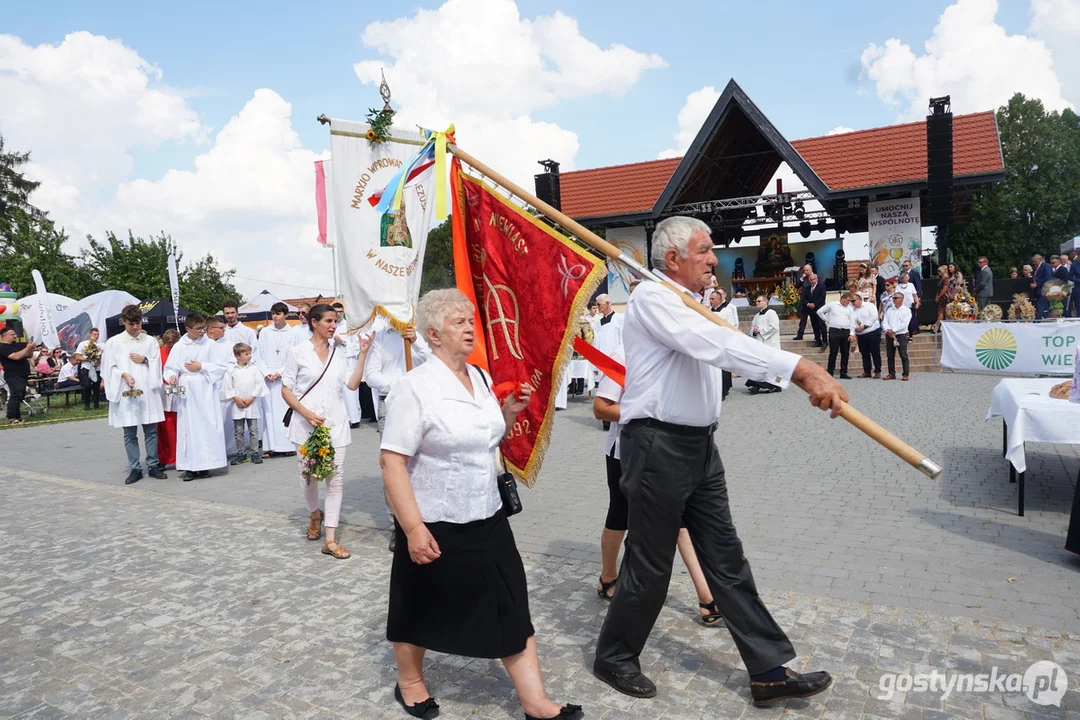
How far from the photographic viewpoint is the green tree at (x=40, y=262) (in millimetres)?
36094

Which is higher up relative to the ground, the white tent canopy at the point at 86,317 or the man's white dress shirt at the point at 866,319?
the white tent canopy at the point at 86,317

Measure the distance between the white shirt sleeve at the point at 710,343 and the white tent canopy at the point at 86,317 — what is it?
26.7m

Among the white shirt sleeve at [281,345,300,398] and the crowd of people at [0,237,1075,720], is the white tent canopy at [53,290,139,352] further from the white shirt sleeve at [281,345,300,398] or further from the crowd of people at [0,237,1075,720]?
the crowd of people at [0,237,1075,720]

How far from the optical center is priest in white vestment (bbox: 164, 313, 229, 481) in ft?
29.8

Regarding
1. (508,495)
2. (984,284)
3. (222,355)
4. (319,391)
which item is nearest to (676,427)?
(508,495)

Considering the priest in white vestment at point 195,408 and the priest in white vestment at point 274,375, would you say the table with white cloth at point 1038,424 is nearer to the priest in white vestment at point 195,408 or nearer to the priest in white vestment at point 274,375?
the priest in white vestment at point 274,375

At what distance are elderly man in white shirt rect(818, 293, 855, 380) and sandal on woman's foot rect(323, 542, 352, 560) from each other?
12.2 metres

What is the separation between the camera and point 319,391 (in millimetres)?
5984

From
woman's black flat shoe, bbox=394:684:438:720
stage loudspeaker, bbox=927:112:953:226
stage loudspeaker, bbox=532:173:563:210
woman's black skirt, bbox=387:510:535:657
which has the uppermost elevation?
stage loudspeaker, bbox=532:173:563:210

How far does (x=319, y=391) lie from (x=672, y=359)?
3.68 m

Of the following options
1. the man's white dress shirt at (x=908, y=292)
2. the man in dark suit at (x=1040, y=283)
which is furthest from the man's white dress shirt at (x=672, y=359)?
the man in dark suit at (x=1040, y=283)

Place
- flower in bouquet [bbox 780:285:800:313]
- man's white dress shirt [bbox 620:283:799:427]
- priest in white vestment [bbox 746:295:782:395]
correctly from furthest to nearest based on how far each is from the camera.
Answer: flower in bouquet [bbox 780:285:800:313]
priest in white vestment [bbox 746:295:782:395]
man's white dress shirt [bbox 620:283:799:427]

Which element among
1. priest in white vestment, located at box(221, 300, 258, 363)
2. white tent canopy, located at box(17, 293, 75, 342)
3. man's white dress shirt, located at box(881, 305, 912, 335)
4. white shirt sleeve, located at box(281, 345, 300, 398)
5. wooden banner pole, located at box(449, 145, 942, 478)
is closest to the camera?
wooden banner pole, located at box(449, 145, 942, 478)

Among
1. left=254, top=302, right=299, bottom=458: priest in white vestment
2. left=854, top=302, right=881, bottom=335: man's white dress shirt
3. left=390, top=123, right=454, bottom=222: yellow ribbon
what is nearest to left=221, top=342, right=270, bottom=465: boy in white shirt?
left=254, top=302, right=299, bottom=458: priest in white vestment
